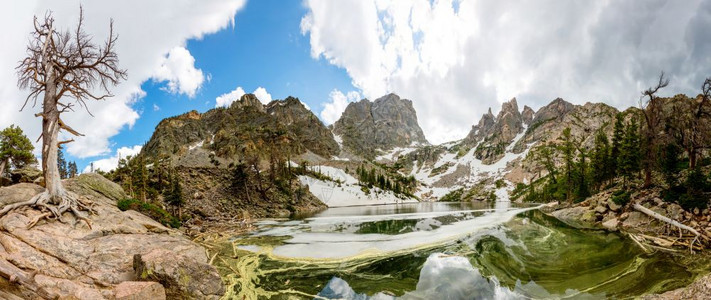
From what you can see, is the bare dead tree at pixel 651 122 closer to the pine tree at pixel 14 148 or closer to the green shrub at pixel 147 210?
the green shrub at pixel 147 210

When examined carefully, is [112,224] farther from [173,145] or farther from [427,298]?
[173,145]

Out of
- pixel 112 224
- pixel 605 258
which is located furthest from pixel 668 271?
pixel 112 224

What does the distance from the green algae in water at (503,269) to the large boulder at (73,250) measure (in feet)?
7.95

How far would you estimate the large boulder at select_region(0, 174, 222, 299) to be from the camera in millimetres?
8008

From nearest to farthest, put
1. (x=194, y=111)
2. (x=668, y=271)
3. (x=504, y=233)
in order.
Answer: (x=668, y=271), (x=504, y=233), (x=194, y=111)

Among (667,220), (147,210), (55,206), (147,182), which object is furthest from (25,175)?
(667,220)

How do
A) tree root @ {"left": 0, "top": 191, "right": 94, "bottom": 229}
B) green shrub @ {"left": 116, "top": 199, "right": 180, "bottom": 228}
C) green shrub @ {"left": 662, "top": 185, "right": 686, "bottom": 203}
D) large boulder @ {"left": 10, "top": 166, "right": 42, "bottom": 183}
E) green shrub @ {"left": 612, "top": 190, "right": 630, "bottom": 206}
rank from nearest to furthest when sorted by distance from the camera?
tree root @ {"left": 0, "top": 191, "right": 94, "bottom": 229}, green shrub @ {"left": 662, "top": 185, "right": 686, "bottom": 203}, large boulder @ {"left": 10, "top": 166, "right": 42, "bottom": 183}, green shrub @ {"left": 116, "top": 199, "right": 180, "bottom": 228}, green shrub @ {"left": 612, "top": 190, "right": 630, "bottom": 206}

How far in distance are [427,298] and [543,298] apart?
3907mm

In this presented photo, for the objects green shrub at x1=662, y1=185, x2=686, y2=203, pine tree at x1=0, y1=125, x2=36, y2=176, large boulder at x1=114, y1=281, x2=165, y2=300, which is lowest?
large boulder at x1=114, y1=281, x2=165, y2=300

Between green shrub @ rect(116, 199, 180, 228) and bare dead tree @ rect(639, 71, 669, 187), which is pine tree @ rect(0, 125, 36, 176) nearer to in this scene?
green shrub @ rect(116, 199, 180, 228)

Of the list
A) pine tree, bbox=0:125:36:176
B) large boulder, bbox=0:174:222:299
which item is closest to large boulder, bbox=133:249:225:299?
large boulder, bbox=0:174:222:299

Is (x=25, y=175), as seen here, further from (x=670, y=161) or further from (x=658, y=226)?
(x=670, y=161)

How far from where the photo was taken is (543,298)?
928 cm

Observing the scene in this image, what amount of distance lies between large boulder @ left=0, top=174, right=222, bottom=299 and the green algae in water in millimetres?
2423
